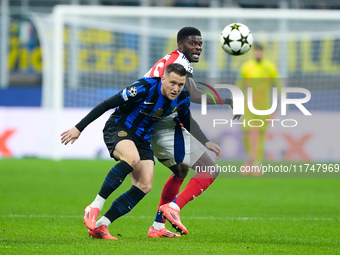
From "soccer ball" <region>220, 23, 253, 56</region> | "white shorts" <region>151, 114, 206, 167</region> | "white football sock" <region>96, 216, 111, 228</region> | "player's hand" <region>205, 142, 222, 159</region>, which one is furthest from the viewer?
"soccer ball" <region>220, 23, 253, 56</region>

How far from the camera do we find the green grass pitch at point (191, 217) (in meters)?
5.88

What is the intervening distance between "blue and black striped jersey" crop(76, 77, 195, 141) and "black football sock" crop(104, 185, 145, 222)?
1.65 feet

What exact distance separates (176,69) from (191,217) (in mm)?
2666

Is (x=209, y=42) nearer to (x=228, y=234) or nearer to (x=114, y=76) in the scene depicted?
(x=114, y=76)

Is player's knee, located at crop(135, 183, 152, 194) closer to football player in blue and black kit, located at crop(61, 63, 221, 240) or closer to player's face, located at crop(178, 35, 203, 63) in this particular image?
football player in blue and black kit, located at crop(61, 63, 221, 240)

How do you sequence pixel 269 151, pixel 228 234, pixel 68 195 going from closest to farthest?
pixel 228 234, pixel 68 195, pixel 269 151

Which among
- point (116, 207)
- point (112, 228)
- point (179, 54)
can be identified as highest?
point (179, 54)

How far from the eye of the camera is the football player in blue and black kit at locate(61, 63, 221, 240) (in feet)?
20.6

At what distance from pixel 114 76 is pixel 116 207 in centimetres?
1142

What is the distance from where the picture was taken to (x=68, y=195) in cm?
1051

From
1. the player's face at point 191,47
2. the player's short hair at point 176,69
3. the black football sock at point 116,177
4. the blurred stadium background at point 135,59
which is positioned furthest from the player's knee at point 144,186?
the blurred stadium background at point 135,59

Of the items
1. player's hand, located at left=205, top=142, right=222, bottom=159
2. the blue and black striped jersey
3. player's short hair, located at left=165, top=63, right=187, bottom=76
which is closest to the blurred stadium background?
player's hand, located at left=205, top=142, right=222, bottom=159

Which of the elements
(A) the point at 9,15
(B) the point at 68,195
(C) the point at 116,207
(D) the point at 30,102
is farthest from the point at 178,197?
(A) the point at 9,15

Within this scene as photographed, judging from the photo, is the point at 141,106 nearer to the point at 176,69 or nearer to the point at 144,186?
the point at 176,69
